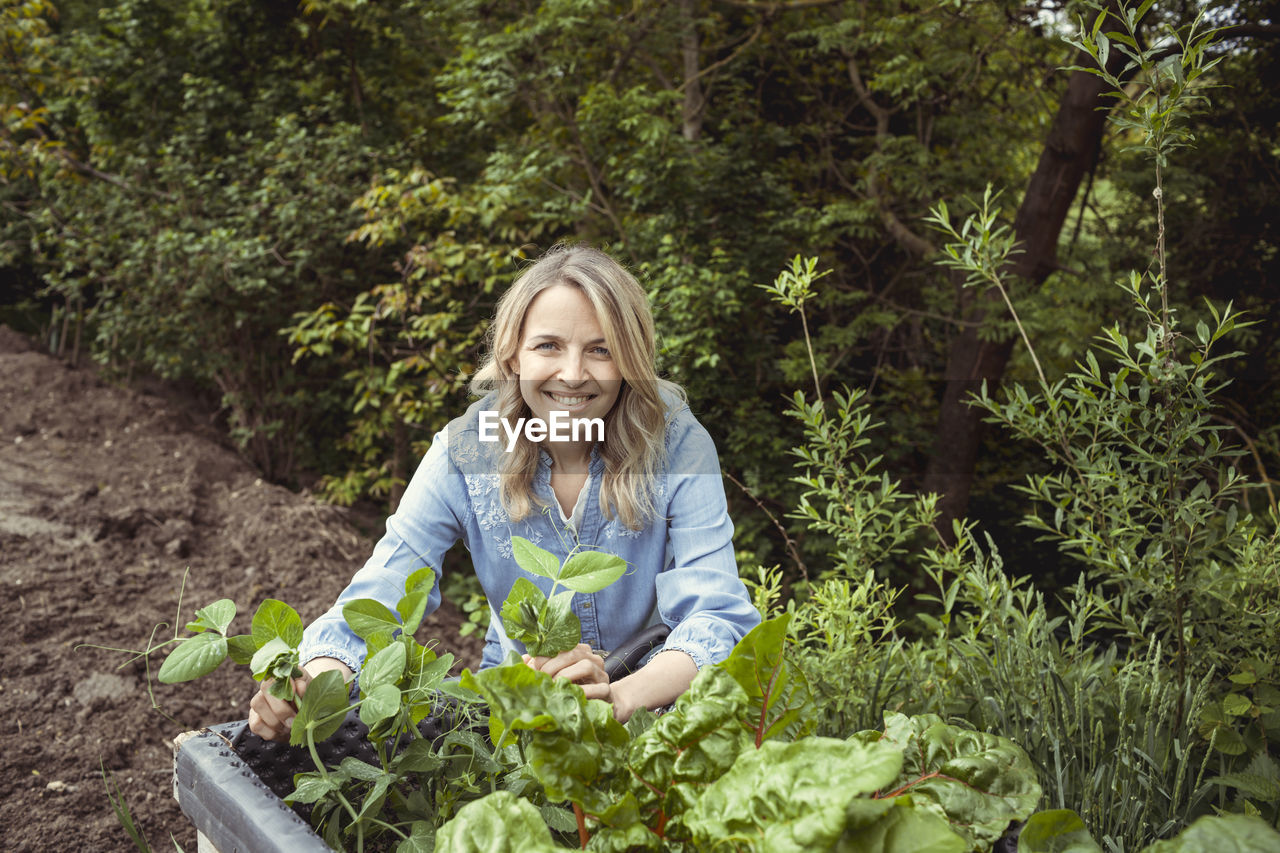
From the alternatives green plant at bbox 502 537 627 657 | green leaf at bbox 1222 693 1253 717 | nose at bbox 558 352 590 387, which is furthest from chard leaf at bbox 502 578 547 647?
green leaf at bbox 1222 693 1253 717

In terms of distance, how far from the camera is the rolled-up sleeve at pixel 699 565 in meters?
1.24

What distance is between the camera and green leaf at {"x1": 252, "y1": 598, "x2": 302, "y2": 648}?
32.6 inches

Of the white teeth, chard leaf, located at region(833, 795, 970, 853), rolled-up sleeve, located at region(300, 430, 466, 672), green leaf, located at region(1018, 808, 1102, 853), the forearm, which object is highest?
the white teeth

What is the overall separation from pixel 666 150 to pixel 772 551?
2046 millimetres

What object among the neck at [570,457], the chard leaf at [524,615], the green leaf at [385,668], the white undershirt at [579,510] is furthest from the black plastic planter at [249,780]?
the neck at [570,457]

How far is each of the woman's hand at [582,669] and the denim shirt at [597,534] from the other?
40 centimetres

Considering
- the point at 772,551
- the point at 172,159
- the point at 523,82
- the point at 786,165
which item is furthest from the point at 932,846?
the point at 172,159

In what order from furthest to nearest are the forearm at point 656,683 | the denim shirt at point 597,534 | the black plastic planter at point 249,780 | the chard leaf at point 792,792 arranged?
1. the denim shirt at point 597,534
2. the forearm at point 656,683
3. the black plastic planter at point 249,780
4. the chard leaf at point 792,792

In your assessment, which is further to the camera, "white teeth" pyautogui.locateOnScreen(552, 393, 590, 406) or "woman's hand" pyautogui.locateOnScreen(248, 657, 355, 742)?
"white teeth" pyautogui.locateOnScreen(552, 393, 590, 406)

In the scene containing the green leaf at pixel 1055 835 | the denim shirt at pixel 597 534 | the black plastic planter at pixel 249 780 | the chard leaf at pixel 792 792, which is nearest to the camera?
the chard leaf at pixel 792 792

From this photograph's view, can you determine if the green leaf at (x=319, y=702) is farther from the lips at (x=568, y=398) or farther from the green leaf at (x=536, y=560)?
the lips at (x=568, y=398)

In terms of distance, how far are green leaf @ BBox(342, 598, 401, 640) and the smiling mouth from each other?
687 mm

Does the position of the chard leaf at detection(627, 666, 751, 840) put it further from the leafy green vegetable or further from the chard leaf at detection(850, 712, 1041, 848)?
the leafy green vegetable

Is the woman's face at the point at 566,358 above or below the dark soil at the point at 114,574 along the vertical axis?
above
